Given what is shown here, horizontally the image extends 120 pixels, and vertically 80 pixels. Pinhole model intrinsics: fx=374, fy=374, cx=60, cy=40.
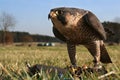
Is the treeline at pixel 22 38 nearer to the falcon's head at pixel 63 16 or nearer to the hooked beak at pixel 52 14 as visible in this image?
the falcon's head at pixel 63 16

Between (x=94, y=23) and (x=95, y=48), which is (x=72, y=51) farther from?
(x=94, y=23)

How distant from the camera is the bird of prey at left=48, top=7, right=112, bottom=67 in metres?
3.80

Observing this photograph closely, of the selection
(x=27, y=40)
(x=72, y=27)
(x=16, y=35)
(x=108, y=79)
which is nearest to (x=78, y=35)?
(x=72, y=27)

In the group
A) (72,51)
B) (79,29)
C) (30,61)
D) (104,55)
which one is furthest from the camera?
(30,61)

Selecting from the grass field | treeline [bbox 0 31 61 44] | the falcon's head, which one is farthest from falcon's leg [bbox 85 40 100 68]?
treeline [bbox 0 31 61 44]

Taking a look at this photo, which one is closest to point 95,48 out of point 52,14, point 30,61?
point 52,14

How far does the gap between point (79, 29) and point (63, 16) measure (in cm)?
38

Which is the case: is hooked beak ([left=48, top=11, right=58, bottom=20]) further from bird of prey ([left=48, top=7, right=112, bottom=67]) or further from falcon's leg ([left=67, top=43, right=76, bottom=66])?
falcon's leg ([left=67, top=43, right=76, bottom=66])

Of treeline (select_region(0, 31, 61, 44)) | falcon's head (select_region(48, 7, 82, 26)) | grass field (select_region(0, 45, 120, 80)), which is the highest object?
falcon's head (select_region(48, 7, 82, 26))

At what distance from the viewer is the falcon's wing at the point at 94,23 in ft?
13.9

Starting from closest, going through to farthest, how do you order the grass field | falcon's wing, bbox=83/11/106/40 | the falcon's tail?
the grass field → falcon's wing, bbox=83/11/106/40 → the falcon's tail

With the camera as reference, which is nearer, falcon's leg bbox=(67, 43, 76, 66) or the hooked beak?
the hooked beak

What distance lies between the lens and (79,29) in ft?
13.4

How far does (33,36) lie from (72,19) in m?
68.7
